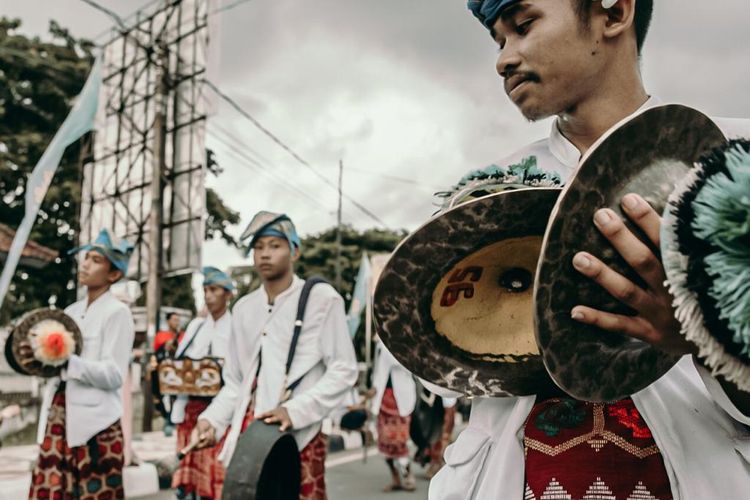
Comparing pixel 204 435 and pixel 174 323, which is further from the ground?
pixel 174 323

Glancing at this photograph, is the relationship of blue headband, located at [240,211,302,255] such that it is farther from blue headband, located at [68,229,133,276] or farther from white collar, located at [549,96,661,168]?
white collar, located at [549,96,661,168]

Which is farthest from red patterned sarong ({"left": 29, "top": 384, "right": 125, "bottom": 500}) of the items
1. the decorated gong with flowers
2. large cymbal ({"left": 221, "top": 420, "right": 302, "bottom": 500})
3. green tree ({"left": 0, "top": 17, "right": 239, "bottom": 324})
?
green tree ({"left": 0, "top": 17, "right": 239, "bottom": 324})

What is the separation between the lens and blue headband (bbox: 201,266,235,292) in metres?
7.25

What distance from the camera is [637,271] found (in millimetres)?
981

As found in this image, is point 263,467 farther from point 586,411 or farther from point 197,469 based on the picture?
point 197,469

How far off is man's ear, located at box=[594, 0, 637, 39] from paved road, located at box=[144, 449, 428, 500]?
6.81 m

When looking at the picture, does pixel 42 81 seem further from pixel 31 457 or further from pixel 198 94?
pixel 31 457

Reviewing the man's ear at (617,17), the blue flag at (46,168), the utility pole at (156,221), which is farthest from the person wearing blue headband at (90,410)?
the utility pole at (156,221)

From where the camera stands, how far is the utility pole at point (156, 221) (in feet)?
43.2

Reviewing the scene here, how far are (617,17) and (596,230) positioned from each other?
59 centimetres

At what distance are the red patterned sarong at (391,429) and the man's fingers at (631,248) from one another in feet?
26.5

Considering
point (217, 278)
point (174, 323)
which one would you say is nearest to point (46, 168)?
point (217, 278)

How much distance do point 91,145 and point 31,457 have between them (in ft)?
44.3

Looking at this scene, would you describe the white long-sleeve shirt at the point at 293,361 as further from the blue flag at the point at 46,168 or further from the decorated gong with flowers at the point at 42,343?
the blue flag at the point at 46,168
